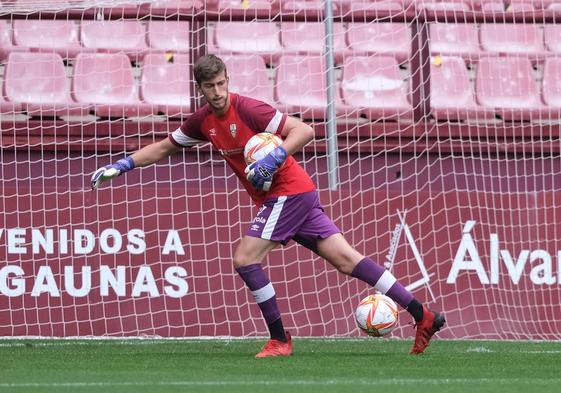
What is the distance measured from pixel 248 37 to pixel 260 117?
4.10m

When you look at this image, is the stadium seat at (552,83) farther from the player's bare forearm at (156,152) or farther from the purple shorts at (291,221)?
the player's bare forearm at (156,152)

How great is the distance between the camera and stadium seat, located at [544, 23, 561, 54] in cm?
1162

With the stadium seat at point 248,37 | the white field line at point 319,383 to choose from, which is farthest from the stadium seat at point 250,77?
the white field line at point 319,383

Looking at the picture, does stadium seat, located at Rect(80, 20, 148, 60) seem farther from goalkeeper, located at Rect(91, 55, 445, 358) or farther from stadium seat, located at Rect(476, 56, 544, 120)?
goalkeeper, located at Rect(91, 55, 445, 358)

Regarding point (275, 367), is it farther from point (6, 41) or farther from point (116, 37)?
point (6, 41)

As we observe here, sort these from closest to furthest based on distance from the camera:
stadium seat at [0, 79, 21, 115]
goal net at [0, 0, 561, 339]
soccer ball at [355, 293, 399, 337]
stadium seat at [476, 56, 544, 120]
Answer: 1. soccer ball at [355, 293, 399, 337]
2. goal net at [0, 0, 561, 339]
3. stadium seat at [0, 79, 21, 115]
4. stadium seat at [476, 56, 544, 120]

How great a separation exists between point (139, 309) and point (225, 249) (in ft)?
2.55

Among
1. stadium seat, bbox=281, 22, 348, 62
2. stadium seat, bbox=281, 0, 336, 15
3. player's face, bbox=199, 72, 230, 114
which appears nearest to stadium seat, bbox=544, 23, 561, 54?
stadium seat, bbox=281, 22, 348, 62

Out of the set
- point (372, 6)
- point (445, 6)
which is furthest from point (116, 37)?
point (445, 6)

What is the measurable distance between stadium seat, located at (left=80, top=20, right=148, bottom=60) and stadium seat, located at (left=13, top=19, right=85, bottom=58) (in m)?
0.10

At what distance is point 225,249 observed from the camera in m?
9.79

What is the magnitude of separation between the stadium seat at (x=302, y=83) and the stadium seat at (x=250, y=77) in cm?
10

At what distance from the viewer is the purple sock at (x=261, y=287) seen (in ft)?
24.0

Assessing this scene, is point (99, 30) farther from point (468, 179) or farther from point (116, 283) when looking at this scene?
point (468, 179)
